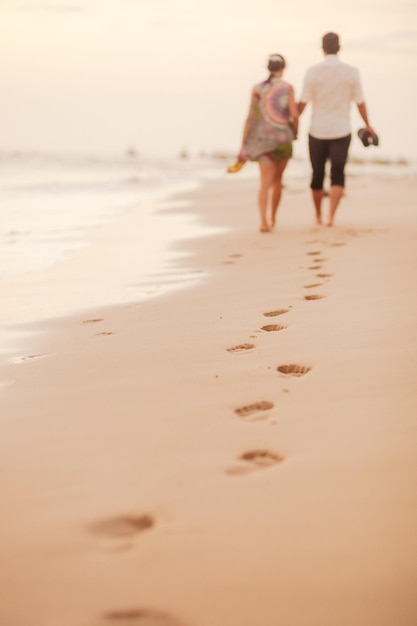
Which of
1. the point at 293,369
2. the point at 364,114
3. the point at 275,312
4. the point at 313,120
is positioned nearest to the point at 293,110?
the point at 313,120

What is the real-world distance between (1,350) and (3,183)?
1493 centimetres

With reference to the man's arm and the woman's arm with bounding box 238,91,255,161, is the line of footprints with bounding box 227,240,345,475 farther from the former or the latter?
the woman's arm with bounding box 238,91,255,161

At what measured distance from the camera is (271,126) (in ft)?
23.5

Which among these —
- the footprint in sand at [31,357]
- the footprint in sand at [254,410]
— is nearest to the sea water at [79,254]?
the footprint in sand at [31,357]

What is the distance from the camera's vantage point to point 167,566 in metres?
1.57

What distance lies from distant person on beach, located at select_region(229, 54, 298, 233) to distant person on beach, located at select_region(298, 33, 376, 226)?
18cm

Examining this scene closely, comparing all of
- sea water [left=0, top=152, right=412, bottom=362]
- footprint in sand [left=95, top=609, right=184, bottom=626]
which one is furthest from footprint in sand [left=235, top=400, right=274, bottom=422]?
sea water [left=0, top=152, right=412, bottom=362]

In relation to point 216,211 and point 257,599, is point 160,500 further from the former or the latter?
point 216,211

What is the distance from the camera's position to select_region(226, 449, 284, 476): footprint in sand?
1.96m

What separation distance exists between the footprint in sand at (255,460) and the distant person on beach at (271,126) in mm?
5261

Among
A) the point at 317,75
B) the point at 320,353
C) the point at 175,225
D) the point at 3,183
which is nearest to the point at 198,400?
the point at 320,353

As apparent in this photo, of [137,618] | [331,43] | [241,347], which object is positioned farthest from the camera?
[331,43]

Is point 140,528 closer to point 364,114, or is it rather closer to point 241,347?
point 241,347

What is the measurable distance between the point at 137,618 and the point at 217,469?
0.57m
